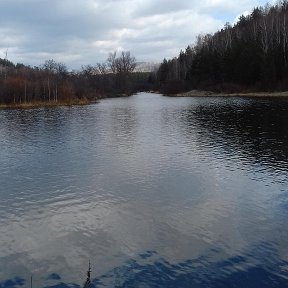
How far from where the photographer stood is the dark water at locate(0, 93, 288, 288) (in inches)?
494

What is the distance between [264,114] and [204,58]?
249ft

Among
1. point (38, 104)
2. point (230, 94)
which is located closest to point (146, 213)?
point (38, 104)

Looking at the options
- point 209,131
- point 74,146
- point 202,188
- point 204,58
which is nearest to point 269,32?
point 204,58

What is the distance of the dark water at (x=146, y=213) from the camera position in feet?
41.2

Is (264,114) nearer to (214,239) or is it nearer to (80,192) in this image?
(80,192)

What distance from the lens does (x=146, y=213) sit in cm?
1750

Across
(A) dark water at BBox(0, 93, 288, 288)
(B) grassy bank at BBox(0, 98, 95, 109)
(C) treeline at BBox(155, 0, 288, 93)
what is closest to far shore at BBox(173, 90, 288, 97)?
(C) treeline at BBox(155, 0, 288, 93)

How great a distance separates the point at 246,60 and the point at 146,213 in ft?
302

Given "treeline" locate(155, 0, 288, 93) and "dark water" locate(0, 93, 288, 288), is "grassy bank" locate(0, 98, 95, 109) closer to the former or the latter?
"treeline" locate(155, 0, 288, 93)

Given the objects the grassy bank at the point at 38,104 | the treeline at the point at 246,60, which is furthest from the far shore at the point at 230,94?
the grassy bank at the point at 38,104

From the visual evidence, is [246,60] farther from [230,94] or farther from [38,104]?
[38,104]

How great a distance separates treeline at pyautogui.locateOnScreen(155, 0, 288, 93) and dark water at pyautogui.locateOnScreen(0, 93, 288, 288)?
66937 millimetres

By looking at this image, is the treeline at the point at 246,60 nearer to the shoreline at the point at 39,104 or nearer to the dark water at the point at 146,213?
the shoreline at the point at 39,104

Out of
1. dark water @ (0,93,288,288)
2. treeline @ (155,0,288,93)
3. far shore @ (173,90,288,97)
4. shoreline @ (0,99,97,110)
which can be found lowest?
dark water @ (0,93,288,288)
